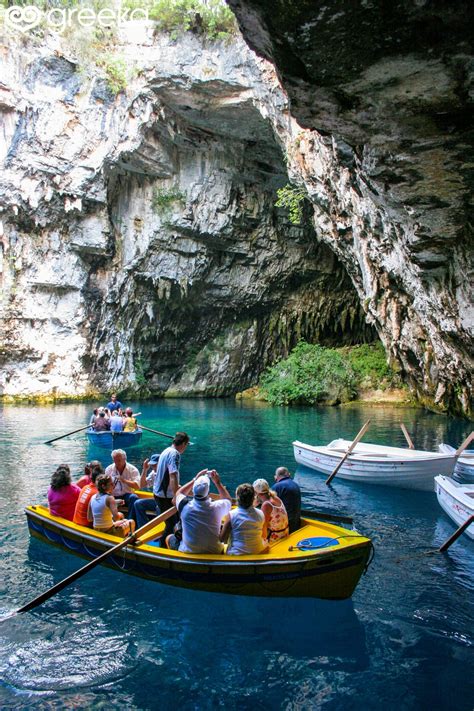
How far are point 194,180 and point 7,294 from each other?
1316 centimetres

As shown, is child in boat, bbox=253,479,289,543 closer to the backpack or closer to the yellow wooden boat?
the yellow wooden boat

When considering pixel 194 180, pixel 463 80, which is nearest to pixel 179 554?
pixel 463 80

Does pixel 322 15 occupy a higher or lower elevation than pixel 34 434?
higher

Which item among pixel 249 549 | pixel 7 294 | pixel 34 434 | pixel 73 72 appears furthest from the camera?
pixel 7 294

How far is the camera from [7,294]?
3058cm

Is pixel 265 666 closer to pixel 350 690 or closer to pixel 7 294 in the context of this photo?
pixel 350 690

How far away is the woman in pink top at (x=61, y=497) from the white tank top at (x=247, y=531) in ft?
9.14

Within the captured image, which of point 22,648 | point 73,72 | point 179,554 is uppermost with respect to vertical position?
point 73,72

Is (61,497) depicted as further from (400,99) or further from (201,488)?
(400,99)

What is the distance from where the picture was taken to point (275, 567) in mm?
5754

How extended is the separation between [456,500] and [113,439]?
10306 millimetres

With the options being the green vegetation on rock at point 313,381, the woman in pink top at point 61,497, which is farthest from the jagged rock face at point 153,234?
the woman in pink top at point 61,497

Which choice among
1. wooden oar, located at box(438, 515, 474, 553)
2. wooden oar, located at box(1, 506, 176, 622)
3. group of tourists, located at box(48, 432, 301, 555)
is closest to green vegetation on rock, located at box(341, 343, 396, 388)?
wooden oar, located at box(438, 515, 474, 553)

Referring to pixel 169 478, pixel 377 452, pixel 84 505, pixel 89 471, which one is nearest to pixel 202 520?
pixel 169 478
